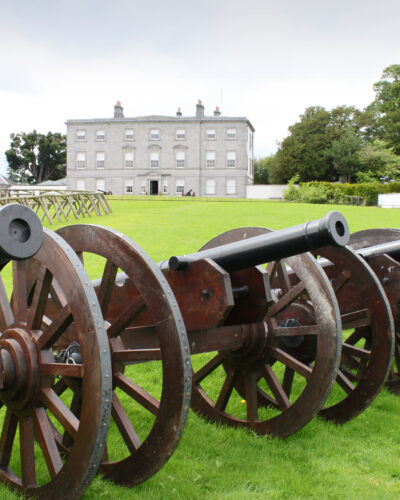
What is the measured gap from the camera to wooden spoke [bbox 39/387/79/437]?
281cm

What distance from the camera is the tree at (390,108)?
62.7m

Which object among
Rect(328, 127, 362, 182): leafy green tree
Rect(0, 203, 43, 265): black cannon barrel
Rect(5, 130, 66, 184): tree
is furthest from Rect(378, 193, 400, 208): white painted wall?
Rect(5, 130, 66, 184): tree

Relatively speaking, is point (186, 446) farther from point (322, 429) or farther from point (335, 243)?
point (335, 243)

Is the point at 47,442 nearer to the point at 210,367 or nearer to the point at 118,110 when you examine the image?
the point at 210,367

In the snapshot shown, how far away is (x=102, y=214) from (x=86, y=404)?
74.6ft

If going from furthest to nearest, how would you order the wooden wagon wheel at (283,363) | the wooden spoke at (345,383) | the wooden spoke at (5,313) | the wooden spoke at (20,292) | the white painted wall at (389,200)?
the white painted wall at (389,200)
the wooden spoke at (345,383)
the wooden wagon wheel at (283,363)
the wooden spoke at (5,313)
the wooden spoke at (20,292)

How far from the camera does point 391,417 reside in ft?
15.6

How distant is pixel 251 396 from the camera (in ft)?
14.4

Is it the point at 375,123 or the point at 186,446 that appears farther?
the point at 375,123

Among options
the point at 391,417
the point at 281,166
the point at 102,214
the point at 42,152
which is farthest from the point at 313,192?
the point at 42,152

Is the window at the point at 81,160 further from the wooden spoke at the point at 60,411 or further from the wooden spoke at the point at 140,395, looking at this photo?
the wooden spoke at the point at 60,411

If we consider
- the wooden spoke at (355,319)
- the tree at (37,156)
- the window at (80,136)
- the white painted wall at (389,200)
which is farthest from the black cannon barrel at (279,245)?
the tree at (37,156)

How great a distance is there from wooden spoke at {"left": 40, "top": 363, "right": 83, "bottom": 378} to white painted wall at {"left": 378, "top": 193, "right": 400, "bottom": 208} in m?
42.0

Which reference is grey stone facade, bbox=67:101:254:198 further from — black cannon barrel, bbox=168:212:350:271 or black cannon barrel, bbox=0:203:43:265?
black cannon barrel, bbox=0:203:43:265
